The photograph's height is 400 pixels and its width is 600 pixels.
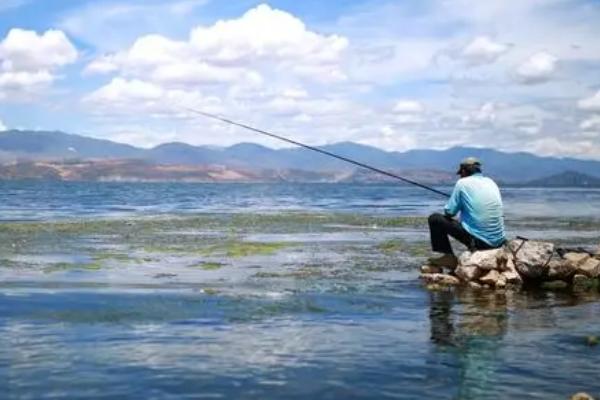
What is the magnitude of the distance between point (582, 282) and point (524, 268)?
4.67 feet

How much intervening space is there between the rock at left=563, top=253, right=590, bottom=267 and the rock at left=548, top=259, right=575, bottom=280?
9cm

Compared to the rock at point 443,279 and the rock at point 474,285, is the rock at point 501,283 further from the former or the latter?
the rock at point 443,279

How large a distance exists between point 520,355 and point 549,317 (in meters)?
3.29

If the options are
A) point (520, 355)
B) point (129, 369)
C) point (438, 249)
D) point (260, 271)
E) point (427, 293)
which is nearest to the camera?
point (129, 369)

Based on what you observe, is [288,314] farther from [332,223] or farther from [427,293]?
[332,223]

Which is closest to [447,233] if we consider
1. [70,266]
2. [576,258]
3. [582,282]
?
[576,258]

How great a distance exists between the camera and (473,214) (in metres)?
17.5

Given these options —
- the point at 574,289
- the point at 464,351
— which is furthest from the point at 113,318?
the point at 574,289

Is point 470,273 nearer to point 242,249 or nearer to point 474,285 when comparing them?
point 474,285

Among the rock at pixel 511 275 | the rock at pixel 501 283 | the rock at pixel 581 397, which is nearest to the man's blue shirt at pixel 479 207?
the rock at pixel 511 275

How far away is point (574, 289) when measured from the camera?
17.1 m

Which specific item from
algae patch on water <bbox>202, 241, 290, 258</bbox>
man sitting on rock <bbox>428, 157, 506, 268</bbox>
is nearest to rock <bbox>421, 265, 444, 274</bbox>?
man sitting on rock <bbox>428, 157, 506, 268</bbox>

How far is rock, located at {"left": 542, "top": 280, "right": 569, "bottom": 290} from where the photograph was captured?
17219 mm

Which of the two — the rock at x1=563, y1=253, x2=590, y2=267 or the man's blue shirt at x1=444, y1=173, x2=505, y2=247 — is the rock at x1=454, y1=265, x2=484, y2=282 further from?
the rock at x1=563, y1=253, x2=590, y2=267
